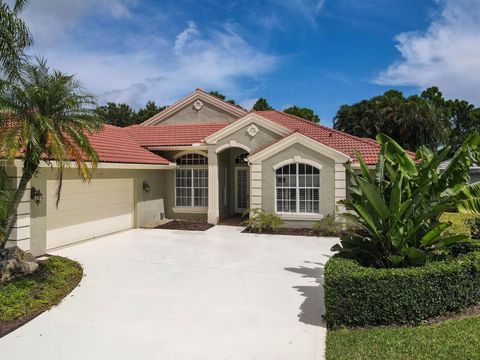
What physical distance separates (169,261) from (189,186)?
373 inches

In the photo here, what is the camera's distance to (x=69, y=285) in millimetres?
8961

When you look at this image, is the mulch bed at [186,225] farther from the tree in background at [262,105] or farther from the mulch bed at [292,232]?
the tree in background at [262,105]

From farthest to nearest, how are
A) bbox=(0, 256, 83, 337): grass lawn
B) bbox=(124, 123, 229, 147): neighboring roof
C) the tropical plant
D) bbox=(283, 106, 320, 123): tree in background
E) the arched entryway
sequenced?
bbox=(283, 106, 320, 123): tree in background, the arched entryway, bbox=(124, 123, 229, 147): neighboring roof, the tropical plant, bbox=(0, 256, 83, 337): grass lawn

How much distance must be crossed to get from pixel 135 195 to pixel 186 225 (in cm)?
303

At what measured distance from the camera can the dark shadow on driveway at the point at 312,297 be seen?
23.8 ft

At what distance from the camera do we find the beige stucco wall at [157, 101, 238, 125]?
24.3 meters

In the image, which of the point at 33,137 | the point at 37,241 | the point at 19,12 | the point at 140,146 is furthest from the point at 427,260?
the point at 140,146

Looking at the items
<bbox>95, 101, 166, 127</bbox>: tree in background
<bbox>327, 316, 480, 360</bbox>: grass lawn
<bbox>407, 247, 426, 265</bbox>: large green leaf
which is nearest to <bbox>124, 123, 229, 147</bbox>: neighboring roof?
<bbox>407, 247, 426, 265</bbox>: large green leaf

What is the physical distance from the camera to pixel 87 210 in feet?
49.1

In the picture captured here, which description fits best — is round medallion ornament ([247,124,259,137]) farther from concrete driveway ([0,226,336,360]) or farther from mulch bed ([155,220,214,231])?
concrete driveway ([0,226,336,360])

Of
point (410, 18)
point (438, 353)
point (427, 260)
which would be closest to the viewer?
point (438, 353)

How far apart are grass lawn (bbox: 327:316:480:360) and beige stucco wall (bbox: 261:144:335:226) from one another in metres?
10.5

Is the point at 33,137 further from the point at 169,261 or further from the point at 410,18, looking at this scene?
the point at 410,18

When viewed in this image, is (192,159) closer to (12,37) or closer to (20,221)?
(20,221)
